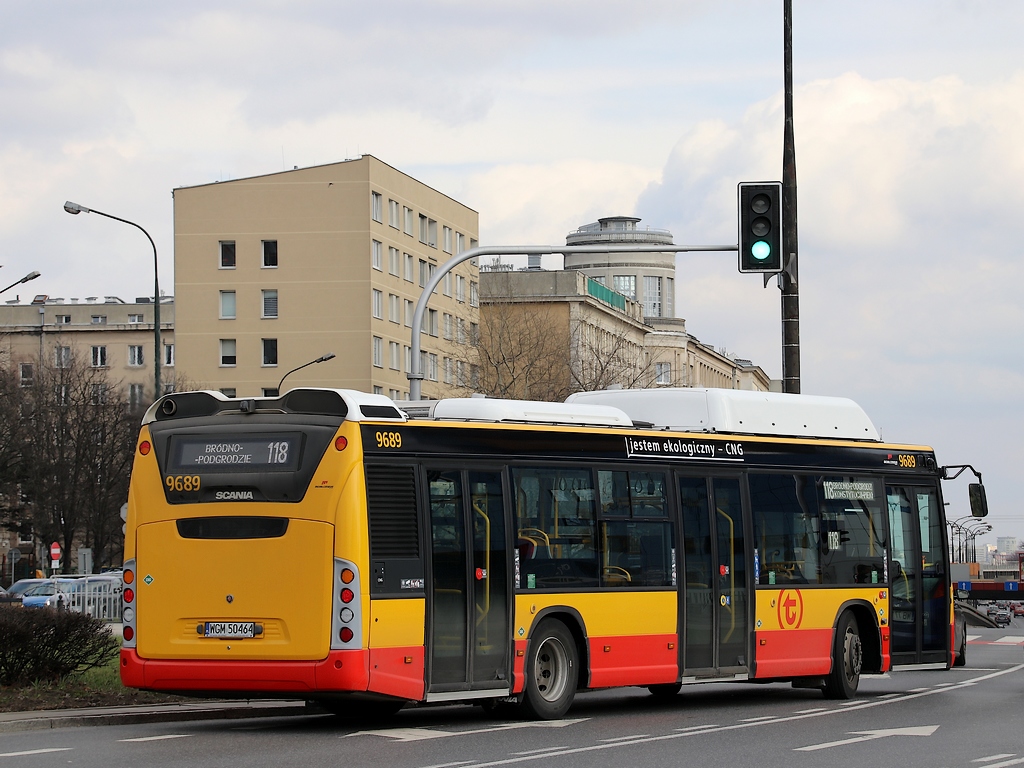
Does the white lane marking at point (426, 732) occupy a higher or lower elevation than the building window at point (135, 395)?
lower

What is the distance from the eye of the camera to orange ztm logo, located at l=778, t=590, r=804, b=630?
61.7ft

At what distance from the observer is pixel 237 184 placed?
283 feet

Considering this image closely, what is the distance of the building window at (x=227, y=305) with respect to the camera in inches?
3430

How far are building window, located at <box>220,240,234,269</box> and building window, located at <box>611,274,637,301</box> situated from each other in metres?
64.6

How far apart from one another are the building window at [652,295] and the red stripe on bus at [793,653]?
5085 inches

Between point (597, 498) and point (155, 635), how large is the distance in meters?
4.52

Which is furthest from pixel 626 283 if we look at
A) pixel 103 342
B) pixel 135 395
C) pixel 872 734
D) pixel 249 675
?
pixel 249 675

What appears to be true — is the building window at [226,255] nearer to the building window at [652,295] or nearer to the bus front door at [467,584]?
the building window at [652,295]

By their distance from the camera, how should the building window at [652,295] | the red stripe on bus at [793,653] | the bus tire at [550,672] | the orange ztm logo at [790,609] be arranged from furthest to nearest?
1. the building window at [652,295]
2. the orange ztm logo at [790,609]
3. the red stripe on bus at [793,653]
4. the bus tire at [550,672]

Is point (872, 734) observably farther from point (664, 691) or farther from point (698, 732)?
point (664, 691)

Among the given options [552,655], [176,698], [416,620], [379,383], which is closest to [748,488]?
[552,655]

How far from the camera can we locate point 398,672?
47.3 ft

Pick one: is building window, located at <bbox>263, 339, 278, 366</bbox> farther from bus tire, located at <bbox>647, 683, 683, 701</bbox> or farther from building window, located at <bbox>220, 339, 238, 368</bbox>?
bus tire, located at <bbox>647, 683, 683, 701</bbox>

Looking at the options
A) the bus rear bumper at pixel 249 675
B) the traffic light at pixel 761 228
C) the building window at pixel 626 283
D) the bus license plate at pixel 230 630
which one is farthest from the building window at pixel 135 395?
the bus license plate at pixel 230 630
